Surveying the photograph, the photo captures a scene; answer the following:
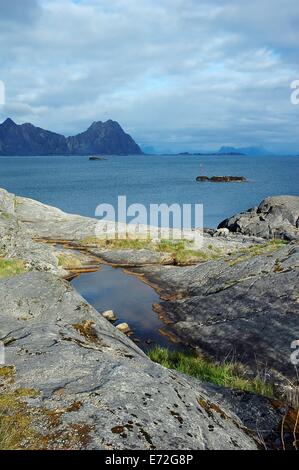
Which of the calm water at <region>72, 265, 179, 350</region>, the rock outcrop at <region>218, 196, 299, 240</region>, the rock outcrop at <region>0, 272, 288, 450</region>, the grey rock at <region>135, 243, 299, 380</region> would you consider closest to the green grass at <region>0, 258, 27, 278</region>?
the calm water at <region>72, 265, 179, 350</region>

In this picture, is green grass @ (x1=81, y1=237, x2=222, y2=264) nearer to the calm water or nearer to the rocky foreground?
the calm water

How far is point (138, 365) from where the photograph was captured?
9.84 meters

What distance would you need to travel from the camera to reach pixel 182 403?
8.16 meters

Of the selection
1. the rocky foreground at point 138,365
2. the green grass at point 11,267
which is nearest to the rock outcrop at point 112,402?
the rocky foreground at point 138,365

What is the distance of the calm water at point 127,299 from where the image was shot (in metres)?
25.1

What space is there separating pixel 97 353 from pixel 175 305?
749 inches

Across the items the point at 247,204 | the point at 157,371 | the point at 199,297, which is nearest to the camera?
the point at 157,371

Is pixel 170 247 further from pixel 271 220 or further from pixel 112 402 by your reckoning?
pixel 112 402

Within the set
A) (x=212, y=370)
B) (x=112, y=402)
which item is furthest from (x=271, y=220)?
(x=112, y=402)

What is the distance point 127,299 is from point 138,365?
2171cm

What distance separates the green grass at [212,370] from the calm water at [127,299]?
2.02 metres

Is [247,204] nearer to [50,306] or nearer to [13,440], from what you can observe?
[50,306]

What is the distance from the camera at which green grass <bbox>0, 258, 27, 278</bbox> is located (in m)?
27.1
